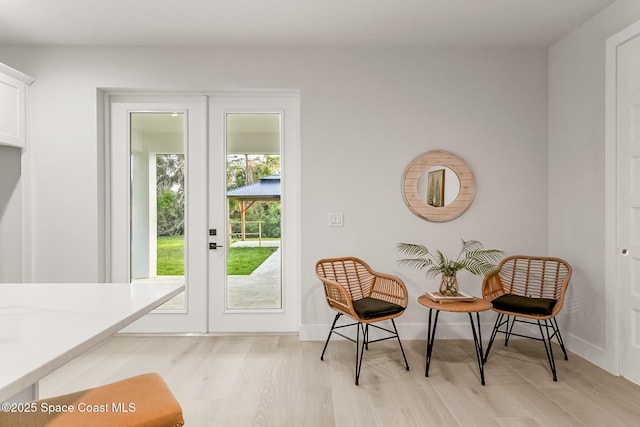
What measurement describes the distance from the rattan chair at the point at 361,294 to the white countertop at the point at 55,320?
171 centimetres

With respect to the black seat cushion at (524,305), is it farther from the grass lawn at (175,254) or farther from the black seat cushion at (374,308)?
the grass lawn at (175,254)

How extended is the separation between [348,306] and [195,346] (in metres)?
1.44

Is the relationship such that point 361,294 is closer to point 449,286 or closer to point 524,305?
point 449,286

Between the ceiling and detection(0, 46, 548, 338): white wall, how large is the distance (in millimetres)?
151

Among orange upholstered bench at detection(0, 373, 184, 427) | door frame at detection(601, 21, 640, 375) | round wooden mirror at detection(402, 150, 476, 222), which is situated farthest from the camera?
round wooden mirror at detection(402, 150, 476, 222)

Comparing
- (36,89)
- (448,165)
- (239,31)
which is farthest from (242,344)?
(36,89)

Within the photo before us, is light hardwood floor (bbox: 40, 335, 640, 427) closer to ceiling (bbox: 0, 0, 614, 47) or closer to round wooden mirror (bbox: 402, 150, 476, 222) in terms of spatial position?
round wooden mirror (bbox: 402, 150, 476, 222)

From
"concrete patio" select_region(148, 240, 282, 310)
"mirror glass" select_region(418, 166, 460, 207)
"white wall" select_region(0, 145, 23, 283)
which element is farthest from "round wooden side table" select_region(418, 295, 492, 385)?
"white wall" select_region(0, 145, 23, 283)

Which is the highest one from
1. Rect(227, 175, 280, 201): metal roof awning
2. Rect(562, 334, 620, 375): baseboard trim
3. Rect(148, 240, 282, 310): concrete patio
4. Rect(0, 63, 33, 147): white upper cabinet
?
Rect(0, 63, 33, 147): white upper cabinet

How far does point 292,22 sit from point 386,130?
118 centimetres

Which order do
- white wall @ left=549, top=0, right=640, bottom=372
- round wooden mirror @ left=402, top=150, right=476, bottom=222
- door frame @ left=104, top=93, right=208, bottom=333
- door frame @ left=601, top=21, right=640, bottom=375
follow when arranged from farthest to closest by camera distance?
1. door frame @ left=104, top=93, right=208, bottom=333
2. round wooden mirror @ left=402, top=150, right=476, bottom=222
3. white wall @ left=549, top=0, right=640, bottom=372
4. door frame @ left=601, top=21, right=640, bottom=375

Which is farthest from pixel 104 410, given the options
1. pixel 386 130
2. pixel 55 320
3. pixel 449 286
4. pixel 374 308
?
pixel 386 130

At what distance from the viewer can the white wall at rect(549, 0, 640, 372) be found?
272cm

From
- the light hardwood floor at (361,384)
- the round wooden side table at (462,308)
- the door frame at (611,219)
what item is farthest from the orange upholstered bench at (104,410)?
the door frame at (611,219)
